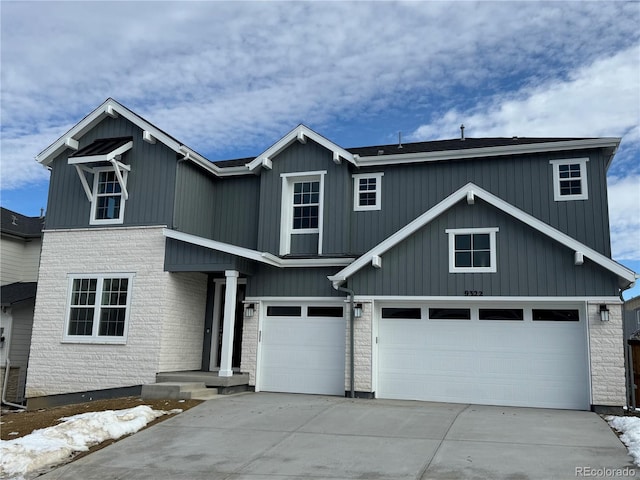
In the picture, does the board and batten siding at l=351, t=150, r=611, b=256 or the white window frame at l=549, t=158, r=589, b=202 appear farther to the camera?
the white window frame at l=549, t=158, r=589, b=202

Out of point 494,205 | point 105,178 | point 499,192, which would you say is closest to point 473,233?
point 494,205

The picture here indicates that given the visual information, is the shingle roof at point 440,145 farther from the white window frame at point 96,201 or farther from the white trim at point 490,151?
the white window frame at point 96,201

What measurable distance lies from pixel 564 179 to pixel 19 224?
1917 cm

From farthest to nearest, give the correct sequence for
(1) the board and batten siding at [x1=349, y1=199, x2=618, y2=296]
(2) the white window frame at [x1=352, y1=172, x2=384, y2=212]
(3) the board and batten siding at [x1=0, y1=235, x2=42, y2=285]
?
(3) the board and batten siding at [x1=0, y1=235, x2=42, y2=285] → (2) the white window frame at [x1=352, y1=172, x2=384, y2=212] → (1) the board and batten siding at [x1=349, y1=199, x2=618, y2=296]

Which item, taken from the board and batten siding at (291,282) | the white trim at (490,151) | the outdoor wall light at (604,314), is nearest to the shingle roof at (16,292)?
the board and batten siding at (291,282)

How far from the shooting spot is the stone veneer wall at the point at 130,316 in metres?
14.8

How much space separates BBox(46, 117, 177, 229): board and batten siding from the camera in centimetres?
1556

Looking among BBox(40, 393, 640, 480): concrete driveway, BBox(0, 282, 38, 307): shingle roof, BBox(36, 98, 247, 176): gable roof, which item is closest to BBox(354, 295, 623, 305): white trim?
BBox(40, 393, 640, 480): concrete driveway

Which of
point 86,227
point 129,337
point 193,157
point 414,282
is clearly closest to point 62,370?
point 129,337

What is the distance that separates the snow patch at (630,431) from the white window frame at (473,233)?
12.4ft

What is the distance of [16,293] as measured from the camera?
1986cm

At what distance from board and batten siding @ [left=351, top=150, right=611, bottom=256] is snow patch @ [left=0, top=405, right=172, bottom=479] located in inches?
289

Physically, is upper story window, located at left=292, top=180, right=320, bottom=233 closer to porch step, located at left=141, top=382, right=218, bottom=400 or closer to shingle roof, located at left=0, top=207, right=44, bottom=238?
porch step, located at left=141, top=382, right=218, bottom=400

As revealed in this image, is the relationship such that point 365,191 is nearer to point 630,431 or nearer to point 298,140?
point 298,140
